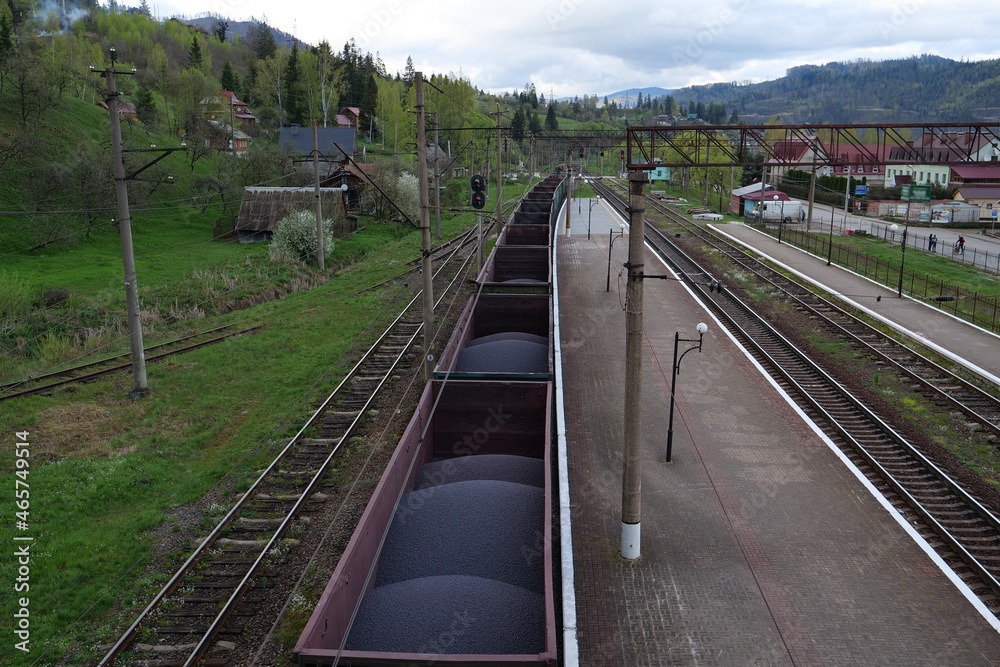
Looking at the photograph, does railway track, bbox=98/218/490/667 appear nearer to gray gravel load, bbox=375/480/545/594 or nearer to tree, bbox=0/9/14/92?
gray gravel load, bbox=375/480/545/594

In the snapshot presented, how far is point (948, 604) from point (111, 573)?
1262cm

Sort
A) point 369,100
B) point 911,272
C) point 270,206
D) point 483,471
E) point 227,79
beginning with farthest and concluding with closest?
1. point 369,100
2. point 227,79
3. point 270,206
4. point 911,272
5. point 483,471

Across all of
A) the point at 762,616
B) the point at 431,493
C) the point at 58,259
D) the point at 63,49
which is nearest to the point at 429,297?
the point at 431,493

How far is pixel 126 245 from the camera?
17.3m

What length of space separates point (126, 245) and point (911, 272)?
36474mm

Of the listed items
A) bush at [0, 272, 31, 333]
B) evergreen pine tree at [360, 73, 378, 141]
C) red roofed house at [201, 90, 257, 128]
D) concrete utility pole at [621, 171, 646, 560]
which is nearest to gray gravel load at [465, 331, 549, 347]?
concrete utility pole at [621, 171, 646, 560]

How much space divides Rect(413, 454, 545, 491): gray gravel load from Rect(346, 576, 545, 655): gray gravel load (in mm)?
3461

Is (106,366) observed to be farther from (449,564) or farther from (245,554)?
(449,564)

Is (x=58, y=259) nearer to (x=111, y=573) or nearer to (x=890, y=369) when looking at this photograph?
(x=111, y=573)

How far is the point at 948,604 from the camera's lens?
32.3 ft

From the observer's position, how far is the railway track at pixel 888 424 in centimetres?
1155

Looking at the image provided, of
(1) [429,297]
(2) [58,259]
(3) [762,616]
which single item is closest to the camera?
(3) [762,616]

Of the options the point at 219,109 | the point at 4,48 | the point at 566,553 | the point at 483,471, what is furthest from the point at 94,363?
the point at 219,109

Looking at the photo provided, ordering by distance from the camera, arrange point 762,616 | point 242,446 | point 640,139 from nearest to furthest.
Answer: point 762,616 → point 640,139 → point 242,446
